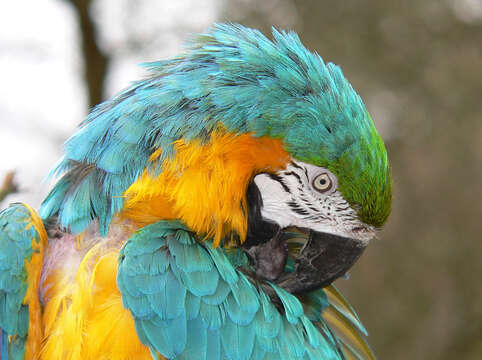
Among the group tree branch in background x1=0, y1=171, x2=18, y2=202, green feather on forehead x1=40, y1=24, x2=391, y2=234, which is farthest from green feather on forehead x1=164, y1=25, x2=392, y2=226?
tree branch in background x1=0, y1=171, x2=18, y2=202

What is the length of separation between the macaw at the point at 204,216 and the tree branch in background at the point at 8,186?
0.26 feet

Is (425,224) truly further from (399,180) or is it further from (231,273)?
(231,273)

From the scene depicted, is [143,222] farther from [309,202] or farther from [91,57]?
[91,57]

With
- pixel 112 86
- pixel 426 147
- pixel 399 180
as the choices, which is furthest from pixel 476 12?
pixel 112 86

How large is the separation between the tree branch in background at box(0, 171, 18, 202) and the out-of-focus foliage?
16.5 feet

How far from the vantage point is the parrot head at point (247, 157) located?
167 centimetres

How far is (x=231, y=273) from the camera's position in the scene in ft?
5.55

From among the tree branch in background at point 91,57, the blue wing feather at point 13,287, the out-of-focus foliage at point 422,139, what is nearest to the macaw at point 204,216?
the blue wing feather at point 13,287

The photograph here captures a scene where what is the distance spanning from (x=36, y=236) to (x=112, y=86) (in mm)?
5420

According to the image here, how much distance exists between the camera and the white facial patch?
1727 millimetres

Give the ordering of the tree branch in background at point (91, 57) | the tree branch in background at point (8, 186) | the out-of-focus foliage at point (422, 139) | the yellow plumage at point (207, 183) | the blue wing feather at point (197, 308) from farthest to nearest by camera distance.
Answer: the out-of-focus foliage at point (422, 139), the tree branch in background at point (91, 57), the tree branch in background at point (8, 186), the yellow plumage at point (207, 183), the blue wing feather at point (197, 308)

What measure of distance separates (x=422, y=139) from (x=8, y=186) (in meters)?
5.74

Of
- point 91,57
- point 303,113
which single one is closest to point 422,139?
point 91,57

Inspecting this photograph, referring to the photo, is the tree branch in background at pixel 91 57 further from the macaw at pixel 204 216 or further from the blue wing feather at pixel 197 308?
the blue wing feather at pixel 197 308
